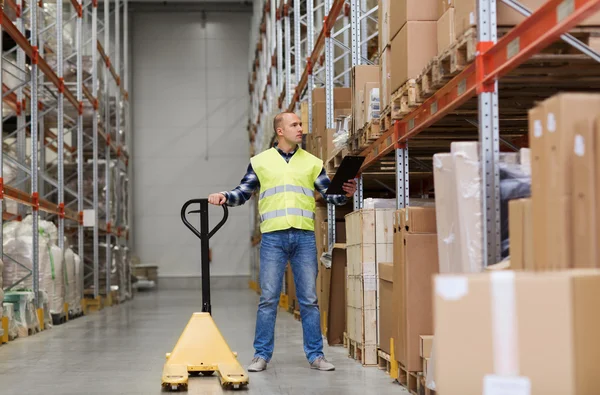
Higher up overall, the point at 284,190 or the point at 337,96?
the point at 337,96

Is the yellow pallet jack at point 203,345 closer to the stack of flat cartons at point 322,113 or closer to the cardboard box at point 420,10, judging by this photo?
the cardboard box at point 420,10

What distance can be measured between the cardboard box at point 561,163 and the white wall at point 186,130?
24492 millimetres

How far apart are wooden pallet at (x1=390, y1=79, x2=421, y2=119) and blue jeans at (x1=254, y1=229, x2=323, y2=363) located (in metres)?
1.18

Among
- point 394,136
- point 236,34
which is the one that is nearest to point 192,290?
point 236,34

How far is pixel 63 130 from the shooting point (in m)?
14.8

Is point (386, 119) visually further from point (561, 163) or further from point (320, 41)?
point (320, 41)

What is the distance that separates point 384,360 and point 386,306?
21.6 inches

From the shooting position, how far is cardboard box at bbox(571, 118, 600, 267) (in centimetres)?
299

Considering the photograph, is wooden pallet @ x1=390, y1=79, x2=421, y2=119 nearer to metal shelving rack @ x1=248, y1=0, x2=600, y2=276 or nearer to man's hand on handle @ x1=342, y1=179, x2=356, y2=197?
metal shelving rack @ x1=248, y1=0, x2=600, y2=276

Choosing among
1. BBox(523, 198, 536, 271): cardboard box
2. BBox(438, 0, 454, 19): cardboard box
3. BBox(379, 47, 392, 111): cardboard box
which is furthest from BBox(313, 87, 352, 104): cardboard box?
BBox(523, 198, 536, 271): cardboard box

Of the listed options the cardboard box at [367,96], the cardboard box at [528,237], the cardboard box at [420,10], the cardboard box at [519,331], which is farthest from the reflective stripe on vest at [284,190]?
the cardboard box at [519,331]

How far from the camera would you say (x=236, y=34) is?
1112 inches

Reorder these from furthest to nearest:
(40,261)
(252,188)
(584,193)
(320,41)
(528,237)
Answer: (40,261) < (320,41) < (252,188) < (528,237) < (584,193)

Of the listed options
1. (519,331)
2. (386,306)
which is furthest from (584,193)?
(386,306)
